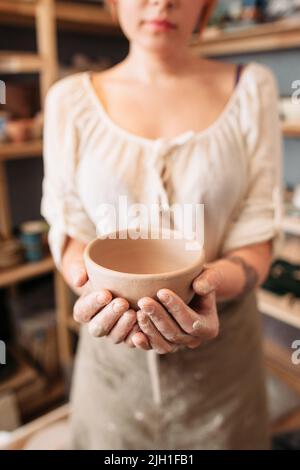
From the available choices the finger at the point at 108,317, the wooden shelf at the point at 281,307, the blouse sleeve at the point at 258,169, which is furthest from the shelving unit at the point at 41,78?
the finger at the point at 108,317

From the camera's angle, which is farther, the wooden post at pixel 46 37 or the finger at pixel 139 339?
the wooden post at pixel 46 37

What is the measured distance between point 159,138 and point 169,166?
0.05 m

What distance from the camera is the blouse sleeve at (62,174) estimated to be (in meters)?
0.62

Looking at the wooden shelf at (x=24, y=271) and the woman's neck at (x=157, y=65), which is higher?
the woman's neck at (x=157, y=65)

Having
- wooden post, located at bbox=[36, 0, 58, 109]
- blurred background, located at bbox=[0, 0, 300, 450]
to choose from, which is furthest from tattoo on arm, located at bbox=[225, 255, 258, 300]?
wooden post, located at bbox=[36, 0, 58, 109]

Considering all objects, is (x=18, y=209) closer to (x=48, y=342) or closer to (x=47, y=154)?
(x=48, y=342)

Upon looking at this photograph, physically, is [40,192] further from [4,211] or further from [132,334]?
[132,334]

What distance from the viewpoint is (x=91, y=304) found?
1.40 ft

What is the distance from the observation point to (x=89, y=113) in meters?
0.62

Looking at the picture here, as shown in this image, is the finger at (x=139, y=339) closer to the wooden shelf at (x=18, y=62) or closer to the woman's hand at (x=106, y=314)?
the woman's hand at (x=106, y=314)

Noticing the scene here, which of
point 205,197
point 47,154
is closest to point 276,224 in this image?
point 205,197

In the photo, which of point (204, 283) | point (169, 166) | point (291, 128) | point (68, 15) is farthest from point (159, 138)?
point (68, 15)

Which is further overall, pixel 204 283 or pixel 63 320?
pixel 63 320

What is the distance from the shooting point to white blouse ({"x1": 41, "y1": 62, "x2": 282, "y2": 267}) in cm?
60
